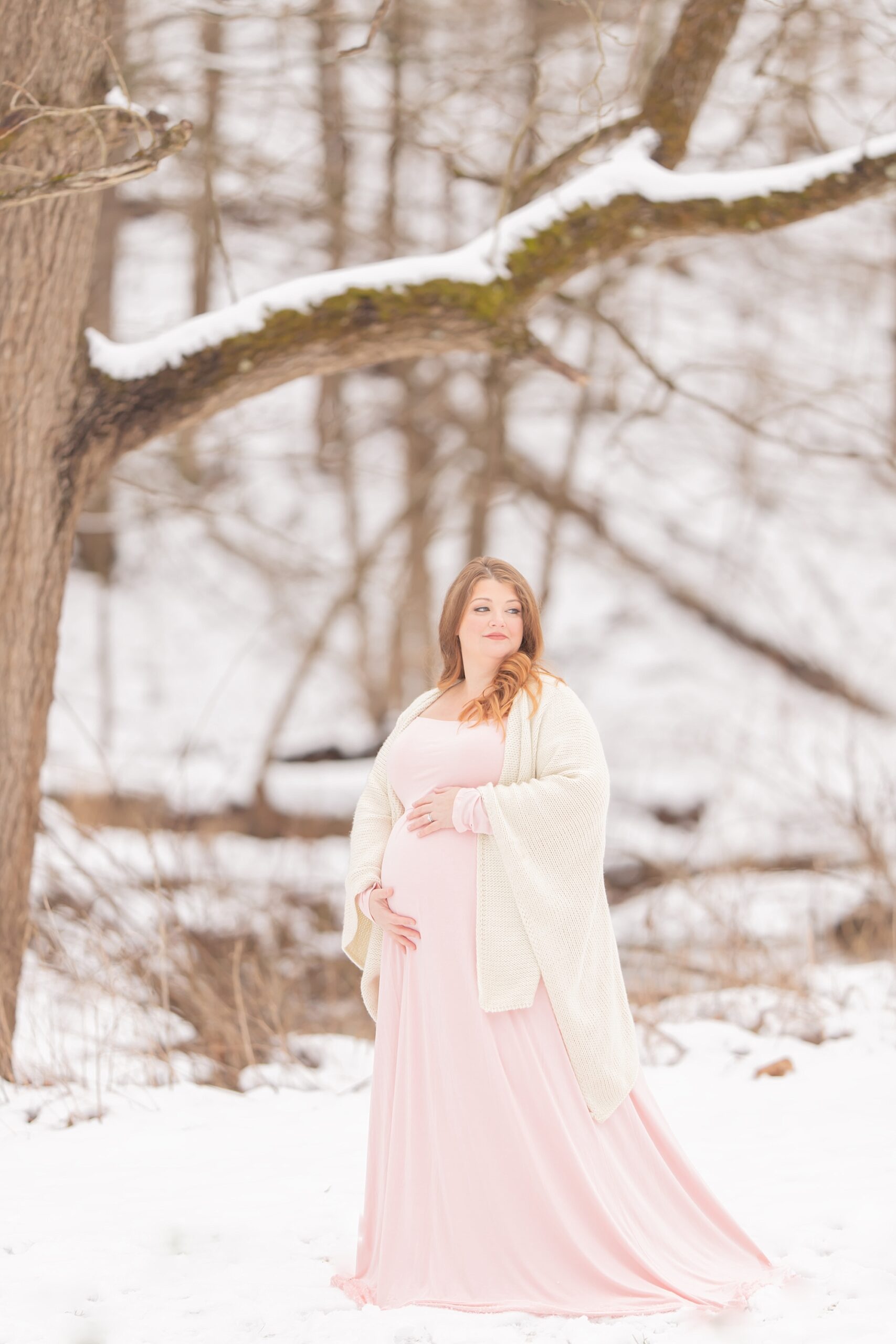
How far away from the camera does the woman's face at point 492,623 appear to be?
10.9 ft

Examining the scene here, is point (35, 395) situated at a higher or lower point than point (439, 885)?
higher

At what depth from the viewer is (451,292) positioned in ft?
15.5

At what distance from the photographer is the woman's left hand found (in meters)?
3.17

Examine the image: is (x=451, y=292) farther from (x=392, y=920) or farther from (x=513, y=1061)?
(x=513, y=1061)

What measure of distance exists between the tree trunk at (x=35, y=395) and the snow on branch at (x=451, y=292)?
207mm

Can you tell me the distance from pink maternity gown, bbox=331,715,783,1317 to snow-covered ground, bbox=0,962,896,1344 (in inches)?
3.7

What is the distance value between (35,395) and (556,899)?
276cm

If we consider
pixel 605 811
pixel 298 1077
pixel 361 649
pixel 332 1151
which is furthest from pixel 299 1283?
pixel 361 649

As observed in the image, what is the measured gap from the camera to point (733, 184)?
4.83m

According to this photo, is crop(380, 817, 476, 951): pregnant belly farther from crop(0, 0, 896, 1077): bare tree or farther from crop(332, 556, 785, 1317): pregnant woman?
crop(0, 0, 896, 1077): bare tree

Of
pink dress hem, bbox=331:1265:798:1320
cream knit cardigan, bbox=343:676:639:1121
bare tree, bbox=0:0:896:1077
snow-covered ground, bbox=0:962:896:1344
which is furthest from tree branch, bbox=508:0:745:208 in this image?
pink dress hem, bbox=331:1265:798:1320

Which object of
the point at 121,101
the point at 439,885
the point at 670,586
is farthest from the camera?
the point at 670,586

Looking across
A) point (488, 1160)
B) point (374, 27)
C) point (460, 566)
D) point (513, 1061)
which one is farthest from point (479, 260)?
point (460, 566)

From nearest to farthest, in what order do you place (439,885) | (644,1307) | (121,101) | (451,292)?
1. (644,1307)
2. (439,885)
3. (121,101)
4. (451,292)
